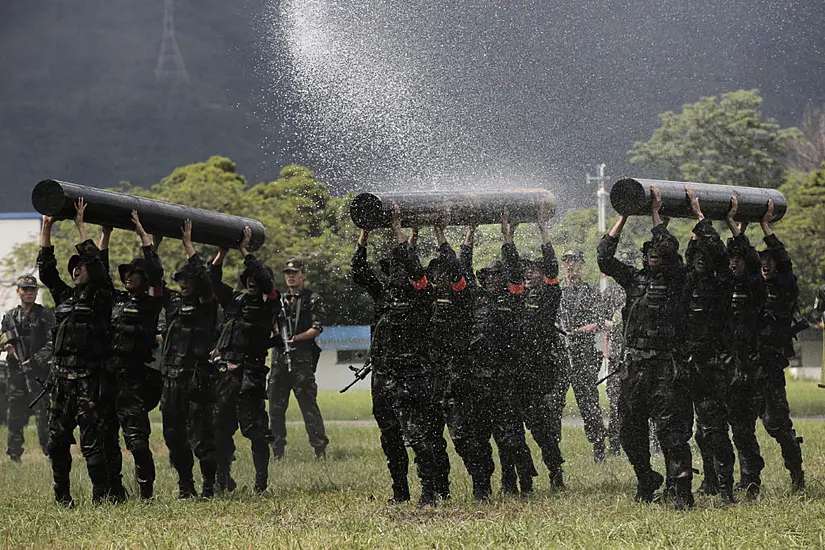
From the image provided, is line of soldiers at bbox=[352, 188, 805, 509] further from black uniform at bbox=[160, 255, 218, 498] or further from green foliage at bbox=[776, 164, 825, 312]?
green foliage at bbox=[776, 164, 825, 312]

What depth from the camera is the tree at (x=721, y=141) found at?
134ft

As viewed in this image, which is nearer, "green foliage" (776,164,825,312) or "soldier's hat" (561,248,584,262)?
"soldier's hat" (561,248,584,262)

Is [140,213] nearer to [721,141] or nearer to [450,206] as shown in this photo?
[450,206]

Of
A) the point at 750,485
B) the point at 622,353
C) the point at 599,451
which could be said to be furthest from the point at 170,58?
the point at 750,485

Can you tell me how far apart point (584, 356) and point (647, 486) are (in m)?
3.80

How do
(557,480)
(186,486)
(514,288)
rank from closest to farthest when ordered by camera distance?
(514,288) < (186,486) < (557,480)

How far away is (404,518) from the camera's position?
826 cm

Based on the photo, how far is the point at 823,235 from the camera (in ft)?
119

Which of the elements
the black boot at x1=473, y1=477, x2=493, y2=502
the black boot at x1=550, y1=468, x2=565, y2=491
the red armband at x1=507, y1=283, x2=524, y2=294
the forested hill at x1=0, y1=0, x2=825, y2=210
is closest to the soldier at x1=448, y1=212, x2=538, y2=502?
the red armband at x1=507, y1=283, x2=524, y2=294

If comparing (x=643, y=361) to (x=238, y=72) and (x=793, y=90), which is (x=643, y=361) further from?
(x=238, y=72)

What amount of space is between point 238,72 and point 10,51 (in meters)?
18.6

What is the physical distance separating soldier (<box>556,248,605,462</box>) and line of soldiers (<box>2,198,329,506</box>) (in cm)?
347

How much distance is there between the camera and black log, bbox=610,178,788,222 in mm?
8922

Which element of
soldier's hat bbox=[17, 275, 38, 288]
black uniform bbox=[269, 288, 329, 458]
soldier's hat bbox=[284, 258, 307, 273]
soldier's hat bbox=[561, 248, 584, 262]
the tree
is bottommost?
black uniform bbox=[269, 288, 329, 458]
